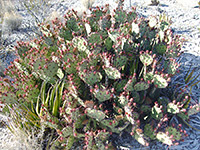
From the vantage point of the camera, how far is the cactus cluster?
1.99m

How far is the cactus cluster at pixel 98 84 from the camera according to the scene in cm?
199

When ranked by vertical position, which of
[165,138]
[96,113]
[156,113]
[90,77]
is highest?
[90,77]

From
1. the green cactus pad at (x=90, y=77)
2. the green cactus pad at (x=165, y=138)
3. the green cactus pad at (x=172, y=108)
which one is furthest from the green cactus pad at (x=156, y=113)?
the green cactus pad at (x=90, y=77)

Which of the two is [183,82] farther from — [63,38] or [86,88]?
[63,38]

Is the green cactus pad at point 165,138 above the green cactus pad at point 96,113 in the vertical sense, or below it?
below

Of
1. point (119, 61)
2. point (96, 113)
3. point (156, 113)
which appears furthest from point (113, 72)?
point (156, 113)

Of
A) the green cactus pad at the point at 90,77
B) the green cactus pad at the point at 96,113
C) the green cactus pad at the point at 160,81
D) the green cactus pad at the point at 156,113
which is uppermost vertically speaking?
the green cactus pad at the point at 90,77

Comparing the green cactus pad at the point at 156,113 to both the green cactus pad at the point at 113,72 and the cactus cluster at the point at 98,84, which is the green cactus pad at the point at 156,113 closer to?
the cactus cluster at the point at 98,84

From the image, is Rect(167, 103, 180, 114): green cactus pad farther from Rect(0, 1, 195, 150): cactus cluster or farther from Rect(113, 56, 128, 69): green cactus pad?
Rect(113, 56, 128, 69): green cactus pad

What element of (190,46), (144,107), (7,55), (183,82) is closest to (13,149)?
(144,107)

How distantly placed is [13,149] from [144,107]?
→ 1620 millimetres

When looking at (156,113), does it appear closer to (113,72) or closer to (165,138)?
(165,138)

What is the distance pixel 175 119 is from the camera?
2.32 m

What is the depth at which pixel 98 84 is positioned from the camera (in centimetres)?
221
